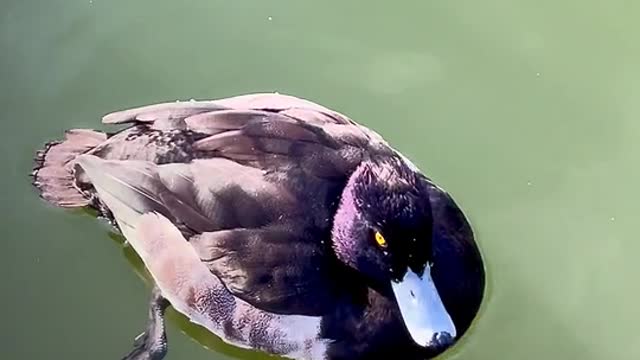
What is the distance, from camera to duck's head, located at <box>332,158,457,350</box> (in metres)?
1.65

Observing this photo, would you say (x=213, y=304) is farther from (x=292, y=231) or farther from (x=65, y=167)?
(x=65, y=167)

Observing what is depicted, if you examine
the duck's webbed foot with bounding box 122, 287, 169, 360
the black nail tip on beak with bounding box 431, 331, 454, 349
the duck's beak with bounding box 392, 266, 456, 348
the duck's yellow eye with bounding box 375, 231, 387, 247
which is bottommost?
the duck's webbed foot with bounding box 122, 287, 169, 360

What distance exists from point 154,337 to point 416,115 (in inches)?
26.2

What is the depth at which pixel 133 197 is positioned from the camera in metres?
1.78

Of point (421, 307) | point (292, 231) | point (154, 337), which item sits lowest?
point (154, 337)

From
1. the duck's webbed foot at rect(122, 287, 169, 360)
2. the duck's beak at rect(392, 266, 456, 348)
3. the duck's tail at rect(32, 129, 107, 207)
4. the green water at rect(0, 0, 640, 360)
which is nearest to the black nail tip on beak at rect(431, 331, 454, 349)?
the duck's beak at rect(392, 266, 456, 348)

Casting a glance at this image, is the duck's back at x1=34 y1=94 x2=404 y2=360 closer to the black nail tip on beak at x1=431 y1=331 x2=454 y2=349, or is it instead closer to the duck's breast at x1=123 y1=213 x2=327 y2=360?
the duck's breast at x1=123 y1=213 x2=327 y2=360

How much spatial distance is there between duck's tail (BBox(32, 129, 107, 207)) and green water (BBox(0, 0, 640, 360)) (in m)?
0.07

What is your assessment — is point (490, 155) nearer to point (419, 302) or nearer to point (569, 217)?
point (569, 217)

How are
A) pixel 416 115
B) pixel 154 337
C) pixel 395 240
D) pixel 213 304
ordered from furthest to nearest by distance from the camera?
pixel 416 115 < pixel 154 337 < pixel 213 304 < pixel 395 240

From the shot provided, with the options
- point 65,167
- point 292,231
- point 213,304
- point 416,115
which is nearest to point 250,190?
point 292,231

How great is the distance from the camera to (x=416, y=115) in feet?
7.23

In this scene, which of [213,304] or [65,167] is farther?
[65,167]

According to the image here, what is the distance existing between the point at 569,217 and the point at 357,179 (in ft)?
1.86
